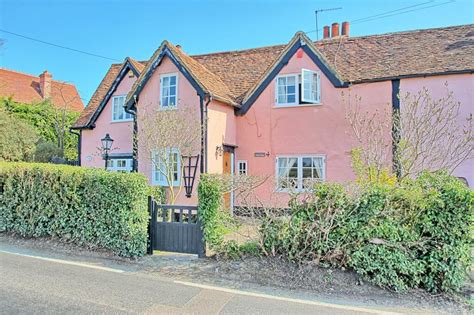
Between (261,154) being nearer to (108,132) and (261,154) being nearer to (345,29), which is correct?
(108,132)

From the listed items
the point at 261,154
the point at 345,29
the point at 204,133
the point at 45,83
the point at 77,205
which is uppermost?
Result: the point at 45,83

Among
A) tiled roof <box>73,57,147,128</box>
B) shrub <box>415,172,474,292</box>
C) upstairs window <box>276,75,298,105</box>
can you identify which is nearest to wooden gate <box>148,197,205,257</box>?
shrub <box>415,172,474,292</box>

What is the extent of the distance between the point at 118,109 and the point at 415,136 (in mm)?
14525

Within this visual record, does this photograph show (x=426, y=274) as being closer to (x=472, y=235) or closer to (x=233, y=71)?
(x=472, y=235)

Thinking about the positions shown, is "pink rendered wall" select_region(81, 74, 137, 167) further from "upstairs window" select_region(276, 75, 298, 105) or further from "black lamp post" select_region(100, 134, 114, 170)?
"upstairs window" select_region(276, 75, 298, 105)

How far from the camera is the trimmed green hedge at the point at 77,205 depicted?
7648 millimetres

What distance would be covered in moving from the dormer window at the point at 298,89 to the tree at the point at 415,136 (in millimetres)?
1623

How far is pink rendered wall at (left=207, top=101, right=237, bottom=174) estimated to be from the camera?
13812 mm

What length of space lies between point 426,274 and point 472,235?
106cm

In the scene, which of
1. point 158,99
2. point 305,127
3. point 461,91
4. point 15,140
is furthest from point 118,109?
point 461,91

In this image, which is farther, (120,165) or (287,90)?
(120,165)

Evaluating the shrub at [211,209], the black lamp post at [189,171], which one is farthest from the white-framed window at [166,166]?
the shrub at [211,209]

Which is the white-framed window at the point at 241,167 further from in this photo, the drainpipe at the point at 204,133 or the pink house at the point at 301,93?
the drainpipe at the point at 204,133

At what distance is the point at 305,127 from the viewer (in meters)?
14.4
